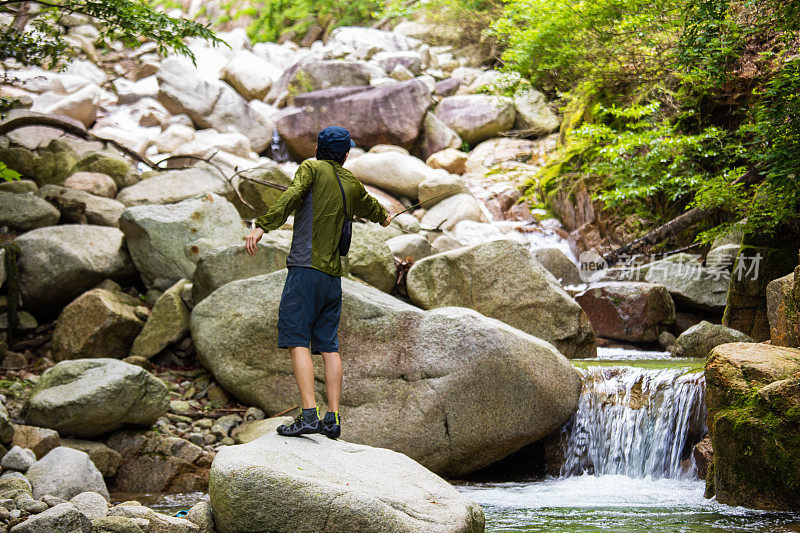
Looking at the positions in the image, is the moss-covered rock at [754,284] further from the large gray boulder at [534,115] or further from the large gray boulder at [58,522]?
the large gray boulder at [534,115]

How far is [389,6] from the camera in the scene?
95.3ft

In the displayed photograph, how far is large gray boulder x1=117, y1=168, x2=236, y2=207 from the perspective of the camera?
34.5ft

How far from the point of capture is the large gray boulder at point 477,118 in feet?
70.9

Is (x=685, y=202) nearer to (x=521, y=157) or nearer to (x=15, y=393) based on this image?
(x=521, y=157)

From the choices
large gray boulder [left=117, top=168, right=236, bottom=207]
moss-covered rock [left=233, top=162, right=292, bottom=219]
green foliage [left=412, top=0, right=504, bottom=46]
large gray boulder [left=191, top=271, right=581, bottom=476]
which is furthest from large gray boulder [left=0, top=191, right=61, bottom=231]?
green foliage [left=412, top=0, right=504, bottom=46]

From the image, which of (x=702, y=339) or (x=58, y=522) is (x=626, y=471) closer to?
(x=702, y=339)

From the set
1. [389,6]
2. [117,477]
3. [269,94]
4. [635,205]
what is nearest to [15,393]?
[117,477]

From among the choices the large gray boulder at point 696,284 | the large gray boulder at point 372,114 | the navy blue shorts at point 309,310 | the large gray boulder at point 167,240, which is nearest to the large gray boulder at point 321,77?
the large gray boulder at point 372,114

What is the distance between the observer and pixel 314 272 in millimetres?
4840

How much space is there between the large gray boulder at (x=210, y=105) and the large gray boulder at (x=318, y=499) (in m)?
16.8

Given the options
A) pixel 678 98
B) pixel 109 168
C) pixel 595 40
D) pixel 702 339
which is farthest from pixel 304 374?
pixel 595 40

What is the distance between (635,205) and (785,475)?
9216mm

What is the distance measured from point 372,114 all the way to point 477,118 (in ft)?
11.2

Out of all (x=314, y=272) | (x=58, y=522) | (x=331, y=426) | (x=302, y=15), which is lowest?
(x=58, y=522)
